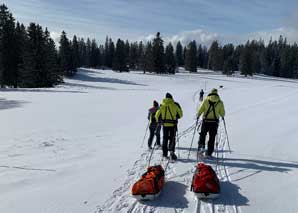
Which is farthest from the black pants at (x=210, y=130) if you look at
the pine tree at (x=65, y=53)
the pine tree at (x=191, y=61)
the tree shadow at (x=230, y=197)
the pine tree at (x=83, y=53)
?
the pine tree at (x=83, y=53)

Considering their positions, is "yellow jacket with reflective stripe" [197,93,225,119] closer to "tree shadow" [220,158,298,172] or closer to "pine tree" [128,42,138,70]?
"tree shadow" [220,158,298,172]

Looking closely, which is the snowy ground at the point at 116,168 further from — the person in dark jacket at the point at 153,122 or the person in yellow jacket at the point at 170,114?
the person in yellow jacket at the point at 170,114

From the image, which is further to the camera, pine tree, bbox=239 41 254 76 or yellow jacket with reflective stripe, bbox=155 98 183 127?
pine tree, bbox=239 41 254 76

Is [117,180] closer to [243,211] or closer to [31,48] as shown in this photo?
[243,211]

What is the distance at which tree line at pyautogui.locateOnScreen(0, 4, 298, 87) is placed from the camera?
4350 centimetres

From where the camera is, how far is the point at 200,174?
22.4 feet

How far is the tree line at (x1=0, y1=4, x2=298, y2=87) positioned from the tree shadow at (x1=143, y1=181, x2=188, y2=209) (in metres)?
40.5

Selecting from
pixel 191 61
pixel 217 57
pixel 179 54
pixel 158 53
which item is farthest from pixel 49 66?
pixel 179 54

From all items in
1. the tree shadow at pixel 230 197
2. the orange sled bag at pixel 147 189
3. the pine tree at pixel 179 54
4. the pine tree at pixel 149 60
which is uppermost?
the pine tree at pixel 179 54

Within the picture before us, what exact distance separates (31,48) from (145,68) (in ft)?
142

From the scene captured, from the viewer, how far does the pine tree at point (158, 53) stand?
78.4m

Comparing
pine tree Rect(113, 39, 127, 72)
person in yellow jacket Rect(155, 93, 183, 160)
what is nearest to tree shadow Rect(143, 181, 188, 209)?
person in yellow jacket Rect(155, 93, 183, 160)

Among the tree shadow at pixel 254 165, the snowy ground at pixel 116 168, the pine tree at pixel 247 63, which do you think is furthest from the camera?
the pine tree at pixel 247 63

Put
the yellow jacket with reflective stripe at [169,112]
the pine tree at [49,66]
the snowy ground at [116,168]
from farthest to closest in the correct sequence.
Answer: the pine tree at [49,66] < the yellow jacket with reflective stripe at [169,112] < the snowy ground at [116,168]
